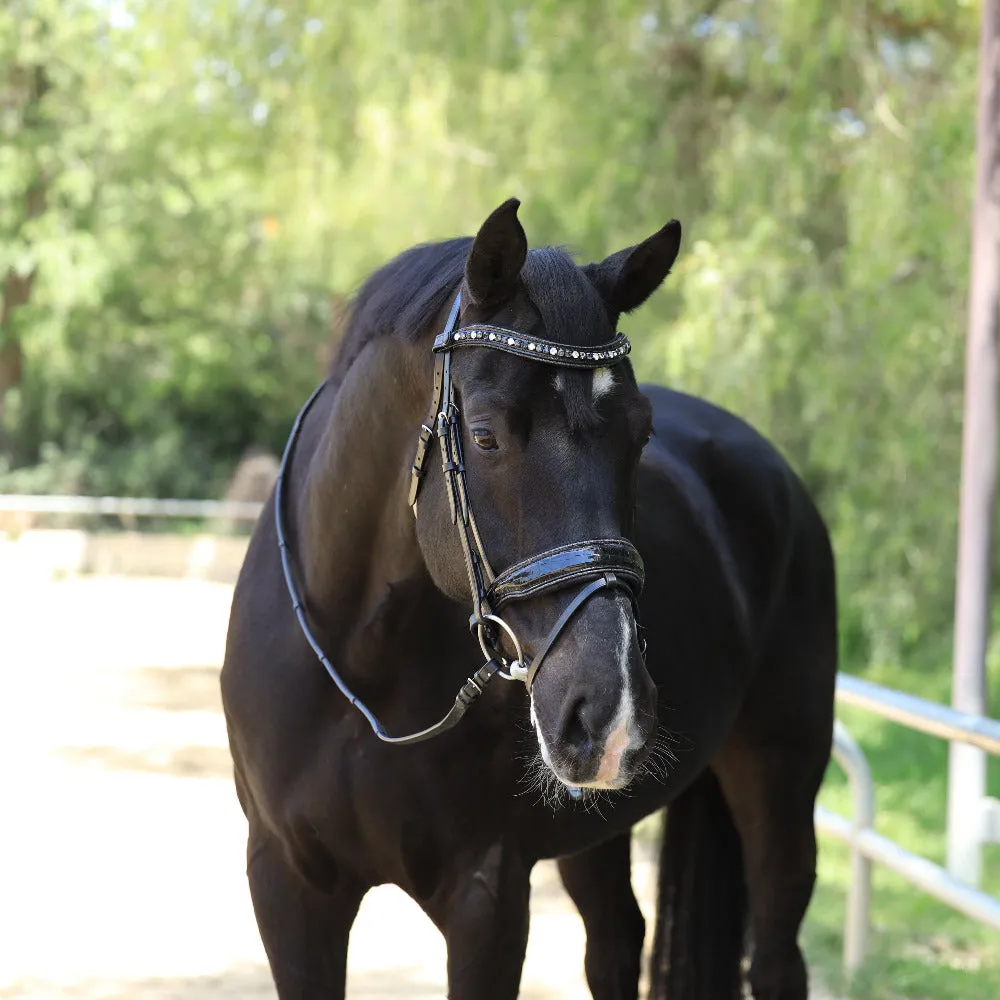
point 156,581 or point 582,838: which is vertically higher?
point 582,838

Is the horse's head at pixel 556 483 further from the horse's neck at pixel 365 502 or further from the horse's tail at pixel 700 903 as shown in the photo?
the horse's tail at pixel 700 903

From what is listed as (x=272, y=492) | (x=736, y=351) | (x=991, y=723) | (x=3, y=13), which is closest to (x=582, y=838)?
(x=272, y=492)

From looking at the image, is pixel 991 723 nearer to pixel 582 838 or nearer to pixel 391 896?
pixel 582 838

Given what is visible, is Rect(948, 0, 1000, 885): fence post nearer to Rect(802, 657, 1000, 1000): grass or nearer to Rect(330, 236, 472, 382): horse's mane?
Rect(802, 657, 1000, 1000): grass

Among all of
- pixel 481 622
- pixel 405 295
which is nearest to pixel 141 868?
pixel 405 295

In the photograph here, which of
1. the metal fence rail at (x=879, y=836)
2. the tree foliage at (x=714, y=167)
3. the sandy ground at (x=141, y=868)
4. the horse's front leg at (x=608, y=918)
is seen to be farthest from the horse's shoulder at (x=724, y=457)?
the tree foliage at (x=714, y=167)

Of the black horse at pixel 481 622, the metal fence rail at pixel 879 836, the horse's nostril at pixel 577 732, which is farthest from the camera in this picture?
the metal fence rail at pixel 879 836

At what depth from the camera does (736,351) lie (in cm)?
→ 779

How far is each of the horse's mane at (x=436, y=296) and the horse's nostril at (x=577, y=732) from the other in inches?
24.2

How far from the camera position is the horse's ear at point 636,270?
8.15 ft

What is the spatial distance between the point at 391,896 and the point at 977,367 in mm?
3364

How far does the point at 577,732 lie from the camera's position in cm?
209

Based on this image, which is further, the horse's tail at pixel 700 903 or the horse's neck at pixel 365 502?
the horse's tail at pixel 700 903

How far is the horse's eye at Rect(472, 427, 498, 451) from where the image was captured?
7.45 ft
